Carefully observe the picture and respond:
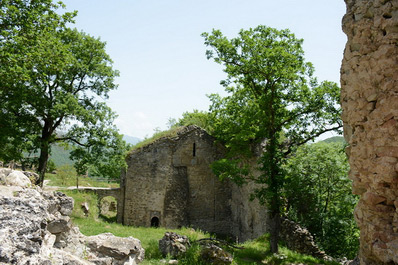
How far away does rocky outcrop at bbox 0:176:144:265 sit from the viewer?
389 cm

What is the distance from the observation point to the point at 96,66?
1939 cm

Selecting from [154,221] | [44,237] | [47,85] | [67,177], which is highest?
[47,85]

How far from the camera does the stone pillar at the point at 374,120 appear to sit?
4863 mm

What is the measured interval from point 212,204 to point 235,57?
12.8m

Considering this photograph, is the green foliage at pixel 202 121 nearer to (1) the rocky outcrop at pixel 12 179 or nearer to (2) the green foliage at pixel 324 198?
(2) the green foliage at pixel 324 198

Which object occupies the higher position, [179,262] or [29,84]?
[29,84]

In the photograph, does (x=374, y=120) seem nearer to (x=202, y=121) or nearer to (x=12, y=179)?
(x=12, y=179)

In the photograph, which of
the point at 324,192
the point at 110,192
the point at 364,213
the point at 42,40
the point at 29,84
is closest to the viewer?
the point at 364,213

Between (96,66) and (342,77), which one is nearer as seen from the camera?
(342,77)

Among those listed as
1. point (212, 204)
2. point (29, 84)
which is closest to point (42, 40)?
point (29, 84)

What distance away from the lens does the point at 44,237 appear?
16.5 feet

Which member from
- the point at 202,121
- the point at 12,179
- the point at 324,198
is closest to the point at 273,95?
the point at 324,198

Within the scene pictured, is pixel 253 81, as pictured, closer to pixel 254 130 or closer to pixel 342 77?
pixel 254 130

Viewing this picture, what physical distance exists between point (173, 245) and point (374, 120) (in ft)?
24.2
